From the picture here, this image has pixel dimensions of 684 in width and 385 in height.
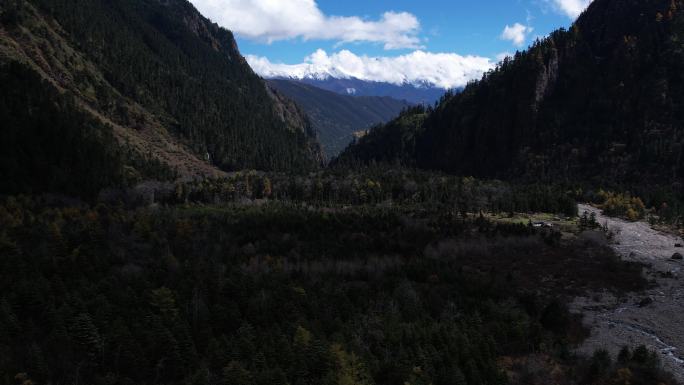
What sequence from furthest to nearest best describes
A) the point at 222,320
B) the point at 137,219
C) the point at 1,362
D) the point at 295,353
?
the point at 137,219, the point at 222,320, the point at 295,353, the point at 1,362

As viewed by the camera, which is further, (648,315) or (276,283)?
(276,283)

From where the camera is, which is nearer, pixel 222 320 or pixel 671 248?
pixel 222 320

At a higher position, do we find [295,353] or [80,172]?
[80,172]

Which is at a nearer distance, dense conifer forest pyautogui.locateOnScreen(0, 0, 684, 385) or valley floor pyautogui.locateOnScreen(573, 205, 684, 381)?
dense conifer forest pyautogui.locateOnScreen(0, 0, 684, 385)

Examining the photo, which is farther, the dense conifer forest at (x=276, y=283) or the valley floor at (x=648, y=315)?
the valley floor at (x=648, y=315)

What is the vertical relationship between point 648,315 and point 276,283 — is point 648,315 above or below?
below

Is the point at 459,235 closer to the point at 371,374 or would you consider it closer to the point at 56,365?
the point at 371,374

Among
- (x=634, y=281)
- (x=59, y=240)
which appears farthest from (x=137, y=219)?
(x=634, y=281)

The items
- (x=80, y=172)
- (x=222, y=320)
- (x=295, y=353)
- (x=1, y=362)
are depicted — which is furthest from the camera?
(x=80, y=172)
